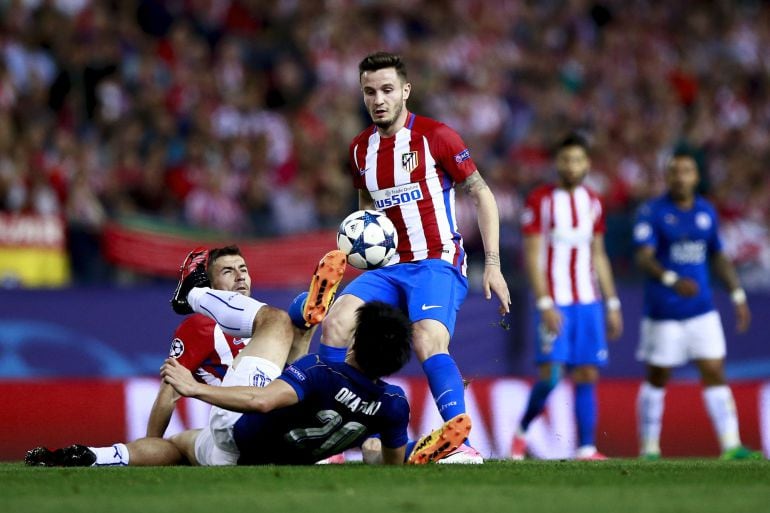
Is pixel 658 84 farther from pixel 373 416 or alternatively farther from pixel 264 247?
pixel 373 416

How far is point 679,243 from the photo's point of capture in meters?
9.99

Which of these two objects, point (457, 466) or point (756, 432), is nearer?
point (457, 466)

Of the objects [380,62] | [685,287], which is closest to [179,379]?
[380,62]

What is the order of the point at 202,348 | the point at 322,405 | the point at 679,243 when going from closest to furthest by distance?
the point at 322,405
the point at 202,348
the point at 679,243

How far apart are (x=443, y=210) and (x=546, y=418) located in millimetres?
4126

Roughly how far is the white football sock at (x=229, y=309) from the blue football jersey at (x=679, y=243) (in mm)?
4047

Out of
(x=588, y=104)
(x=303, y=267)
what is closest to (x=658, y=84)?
(x=588, y=104)

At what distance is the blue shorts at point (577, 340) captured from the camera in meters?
9.51

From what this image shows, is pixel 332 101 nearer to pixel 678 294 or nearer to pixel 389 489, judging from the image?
pixel 678 294

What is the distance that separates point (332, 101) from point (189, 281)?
8.28 m

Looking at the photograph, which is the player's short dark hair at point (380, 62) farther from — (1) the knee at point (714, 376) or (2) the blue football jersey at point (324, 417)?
(1) the knee at point (714, 376)

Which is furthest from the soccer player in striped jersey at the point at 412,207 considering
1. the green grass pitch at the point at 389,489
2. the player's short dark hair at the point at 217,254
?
the player's short dark hair at the point at 217,254

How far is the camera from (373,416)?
20.3ft

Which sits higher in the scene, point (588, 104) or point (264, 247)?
point (588, 104)
